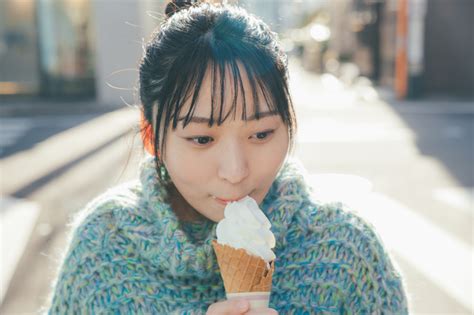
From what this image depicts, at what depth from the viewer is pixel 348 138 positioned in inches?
433

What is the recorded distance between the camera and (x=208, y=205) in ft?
5.29

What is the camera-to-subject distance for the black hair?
1.52 meters

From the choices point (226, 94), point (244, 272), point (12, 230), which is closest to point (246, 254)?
point (244, 272)

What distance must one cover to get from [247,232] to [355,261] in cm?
38

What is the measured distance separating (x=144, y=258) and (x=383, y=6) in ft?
80.6

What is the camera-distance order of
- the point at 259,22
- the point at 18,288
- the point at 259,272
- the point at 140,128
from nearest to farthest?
1. the point at 259,272
2. the point at 259,22
3. the point at 140,128
4. the point at 18,288

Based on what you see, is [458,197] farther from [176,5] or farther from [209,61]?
[209,61]

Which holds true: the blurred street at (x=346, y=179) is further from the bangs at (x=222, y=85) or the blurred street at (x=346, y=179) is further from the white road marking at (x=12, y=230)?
the bangs at (x=222, y=85)

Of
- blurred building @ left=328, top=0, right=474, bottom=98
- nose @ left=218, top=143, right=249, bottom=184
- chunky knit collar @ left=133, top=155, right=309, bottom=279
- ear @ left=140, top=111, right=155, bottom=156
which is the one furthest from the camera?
blurred building @ left=328, top=0, right=474, bottom=98

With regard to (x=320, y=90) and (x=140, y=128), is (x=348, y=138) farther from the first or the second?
(x=320, y=90)

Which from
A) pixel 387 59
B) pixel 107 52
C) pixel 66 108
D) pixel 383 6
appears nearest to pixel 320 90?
pixel 387 59

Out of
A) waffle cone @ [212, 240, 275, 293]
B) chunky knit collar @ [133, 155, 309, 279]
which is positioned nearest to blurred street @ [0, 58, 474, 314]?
chunky knit collar @ [133, 155, 309, 279]

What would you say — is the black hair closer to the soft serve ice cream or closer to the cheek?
the cheek

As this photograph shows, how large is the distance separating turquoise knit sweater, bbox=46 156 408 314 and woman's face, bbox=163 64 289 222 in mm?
126
